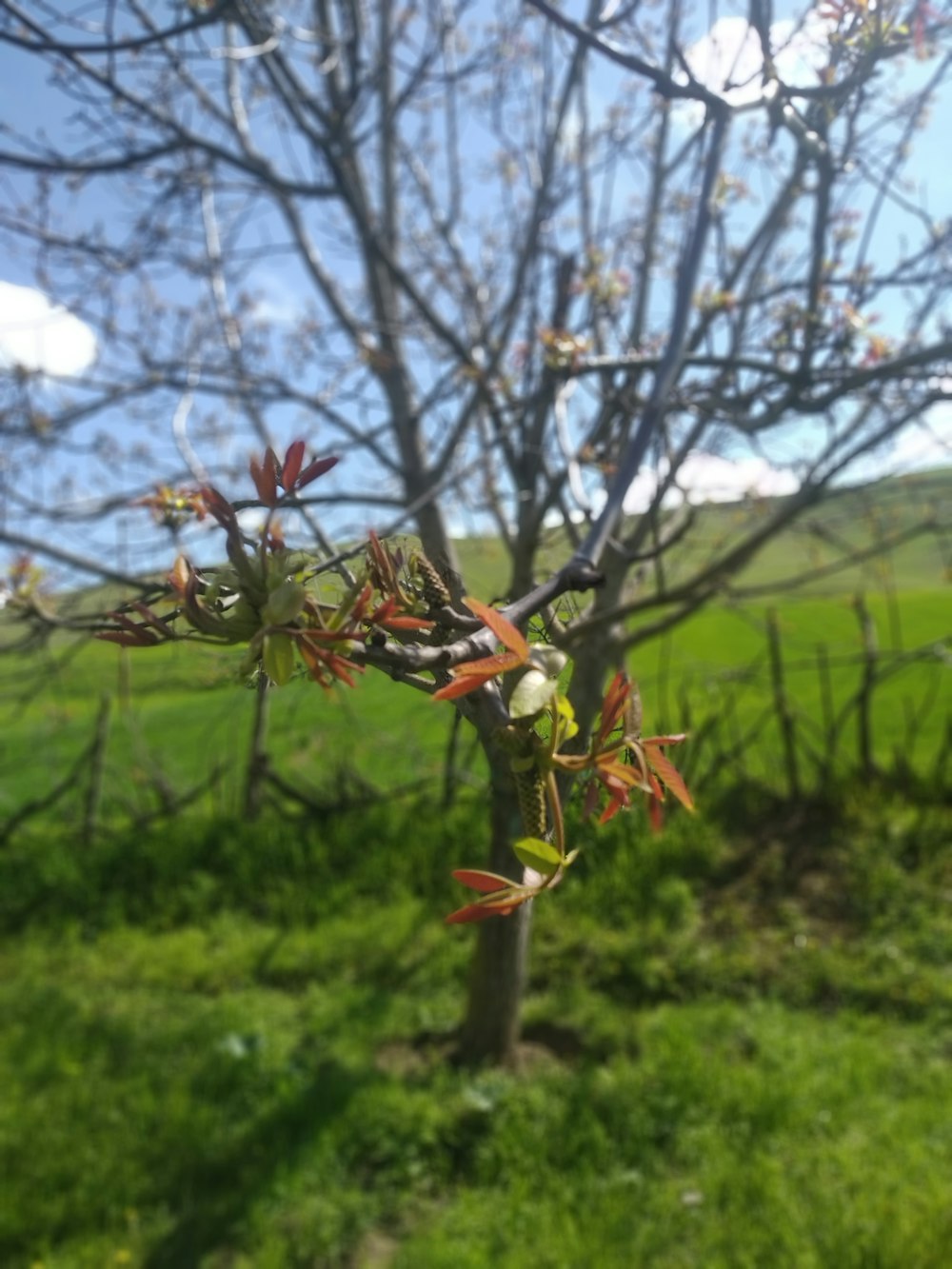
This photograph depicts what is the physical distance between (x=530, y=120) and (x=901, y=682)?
7.28 metres

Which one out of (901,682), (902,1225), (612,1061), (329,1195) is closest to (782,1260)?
(902,1225)

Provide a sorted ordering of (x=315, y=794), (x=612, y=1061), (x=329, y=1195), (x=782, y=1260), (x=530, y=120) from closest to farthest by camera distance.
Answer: (x=782, y=1260) → (x=329, y=1195) → (x=612, y=1061) → (x=530, y=120) → (x=315, y=794)

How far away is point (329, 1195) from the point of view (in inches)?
123

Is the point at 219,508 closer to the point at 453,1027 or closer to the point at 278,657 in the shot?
the point at 278,657

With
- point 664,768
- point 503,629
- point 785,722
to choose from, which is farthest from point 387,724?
point 503,629

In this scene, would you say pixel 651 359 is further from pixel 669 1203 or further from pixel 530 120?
pixel 530 120

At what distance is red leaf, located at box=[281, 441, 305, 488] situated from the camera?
0.59 m

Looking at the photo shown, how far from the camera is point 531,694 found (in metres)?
0.54

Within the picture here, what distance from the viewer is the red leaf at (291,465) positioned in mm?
595

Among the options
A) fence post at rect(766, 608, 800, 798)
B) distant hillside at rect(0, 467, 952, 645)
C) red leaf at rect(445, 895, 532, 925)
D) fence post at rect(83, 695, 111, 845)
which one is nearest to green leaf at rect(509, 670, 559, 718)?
red leaf at rect(445, 895, 532, 925)

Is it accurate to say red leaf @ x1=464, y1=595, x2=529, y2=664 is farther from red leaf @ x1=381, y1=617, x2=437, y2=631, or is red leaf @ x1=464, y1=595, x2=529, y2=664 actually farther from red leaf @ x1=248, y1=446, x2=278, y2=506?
red leaf @ x1=248, y1=446, x2=278, y2=506

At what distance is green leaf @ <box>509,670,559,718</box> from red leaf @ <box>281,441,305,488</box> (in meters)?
0.22

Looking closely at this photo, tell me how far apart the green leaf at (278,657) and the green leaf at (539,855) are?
0.18m

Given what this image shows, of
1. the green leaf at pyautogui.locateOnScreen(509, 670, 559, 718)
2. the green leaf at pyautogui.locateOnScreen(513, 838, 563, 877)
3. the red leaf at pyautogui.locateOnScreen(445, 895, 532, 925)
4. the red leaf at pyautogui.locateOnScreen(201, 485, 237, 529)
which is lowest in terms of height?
the red leaf at pyautogui.locateOnScreen(445, 895, 532, 925)
